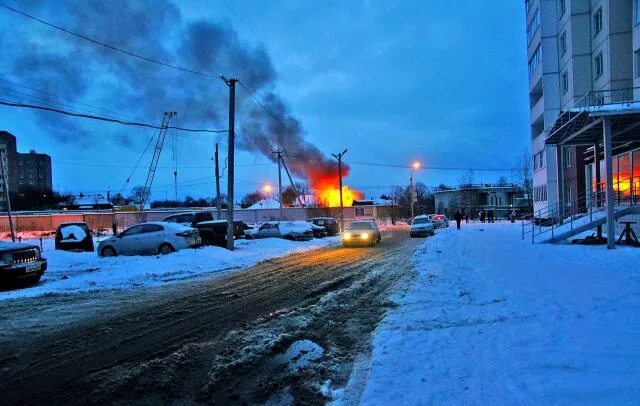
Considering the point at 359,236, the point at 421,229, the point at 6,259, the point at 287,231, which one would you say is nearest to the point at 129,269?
the point at 6,259

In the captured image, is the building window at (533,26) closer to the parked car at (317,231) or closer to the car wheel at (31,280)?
the parked car at (317,231)

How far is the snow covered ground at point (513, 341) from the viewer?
4387mm

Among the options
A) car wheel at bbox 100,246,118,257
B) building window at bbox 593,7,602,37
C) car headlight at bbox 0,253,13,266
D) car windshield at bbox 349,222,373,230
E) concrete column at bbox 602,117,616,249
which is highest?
building window at bbox 593,7,602,37

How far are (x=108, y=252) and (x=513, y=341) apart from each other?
58.7 feet

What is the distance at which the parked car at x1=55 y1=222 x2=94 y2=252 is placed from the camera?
23.8 m

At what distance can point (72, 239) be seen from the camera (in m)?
23.9

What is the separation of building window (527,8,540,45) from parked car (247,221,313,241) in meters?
26.4

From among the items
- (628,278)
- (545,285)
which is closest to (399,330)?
(545,285)

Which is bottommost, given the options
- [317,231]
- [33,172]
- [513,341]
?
[513,341]

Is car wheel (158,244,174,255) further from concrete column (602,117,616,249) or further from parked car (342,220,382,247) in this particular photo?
concrete column (602,117,616,249)

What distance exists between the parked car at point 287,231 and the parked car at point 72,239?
1032 centimetres

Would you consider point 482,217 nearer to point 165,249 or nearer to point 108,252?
point 165,249

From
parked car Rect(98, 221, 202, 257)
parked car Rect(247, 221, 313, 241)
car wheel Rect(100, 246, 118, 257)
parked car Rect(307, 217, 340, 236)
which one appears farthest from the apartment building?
car wheel Rect(100, 246, 118, 257)

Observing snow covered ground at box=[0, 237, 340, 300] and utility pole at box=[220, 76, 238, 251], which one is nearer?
snow covered ground at box=[0, 237, 340, 300]
